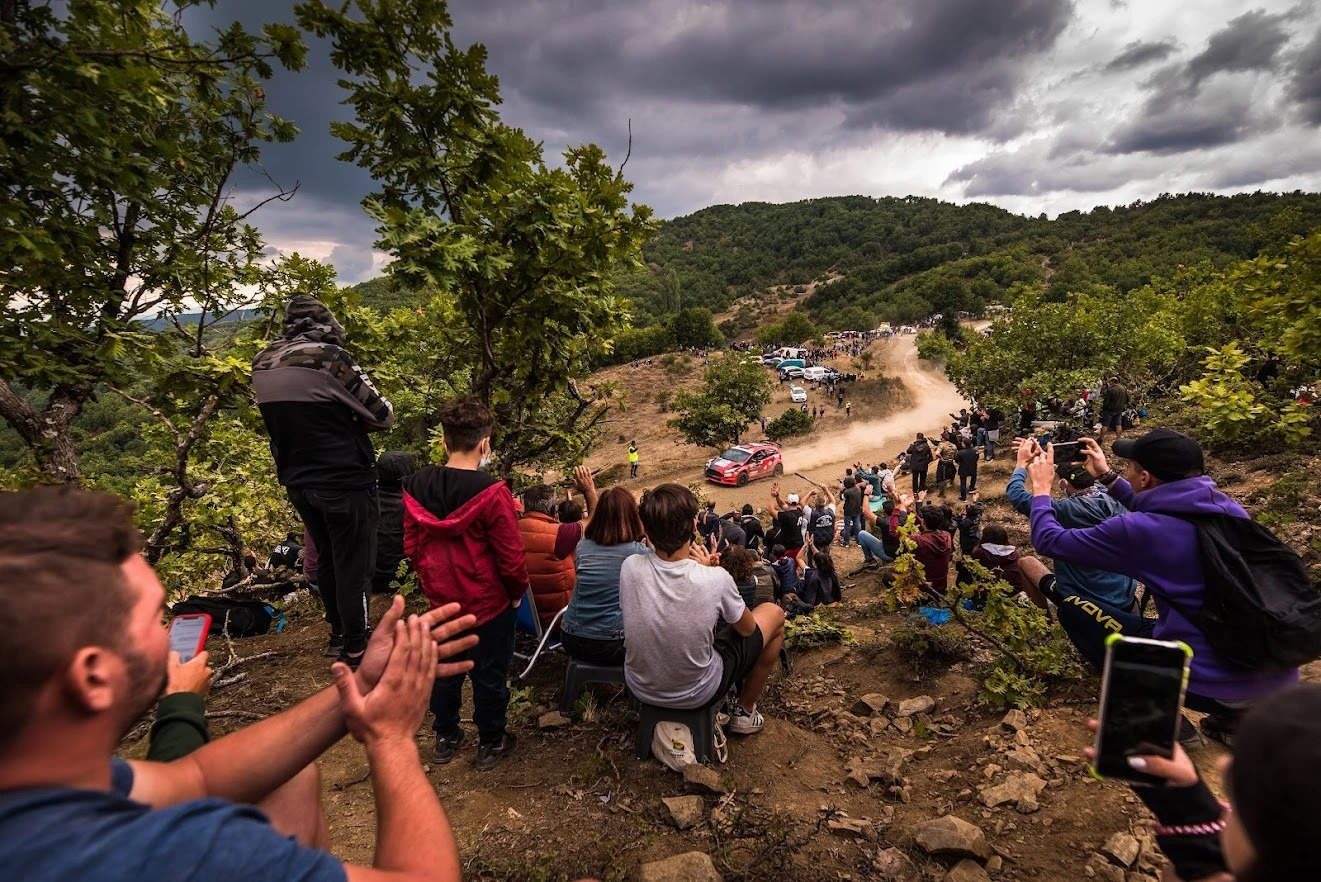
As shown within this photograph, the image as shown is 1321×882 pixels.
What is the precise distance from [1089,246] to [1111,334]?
328ft

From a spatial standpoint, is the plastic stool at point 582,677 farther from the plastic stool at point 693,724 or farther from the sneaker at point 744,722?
the sneaker at point 744,722

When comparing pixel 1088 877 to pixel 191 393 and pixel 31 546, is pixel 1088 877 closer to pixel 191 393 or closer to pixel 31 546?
pixel 31 546

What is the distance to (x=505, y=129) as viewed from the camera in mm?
3637

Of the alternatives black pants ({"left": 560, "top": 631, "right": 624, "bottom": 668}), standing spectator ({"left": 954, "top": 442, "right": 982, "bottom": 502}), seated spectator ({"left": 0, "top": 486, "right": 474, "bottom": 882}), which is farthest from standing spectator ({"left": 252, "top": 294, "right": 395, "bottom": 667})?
standing spectator ({"left": 954, "top": 442, "right": 982, "bottom": 502})

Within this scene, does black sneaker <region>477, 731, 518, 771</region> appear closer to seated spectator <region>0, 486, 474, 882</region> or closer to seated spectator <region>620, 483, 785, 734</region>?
seated spectator <region>620, 483, 785, 734</region>

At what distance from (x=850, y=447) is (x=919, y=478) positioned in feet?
44.6

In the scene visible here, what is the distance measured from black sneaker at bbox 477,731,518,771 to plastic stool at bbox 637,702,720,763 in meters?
0.89

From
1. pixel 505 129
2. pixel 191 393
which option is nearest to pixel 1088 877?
pixel 505 129

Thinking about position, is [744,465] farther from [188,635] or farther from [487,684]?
[188,635]

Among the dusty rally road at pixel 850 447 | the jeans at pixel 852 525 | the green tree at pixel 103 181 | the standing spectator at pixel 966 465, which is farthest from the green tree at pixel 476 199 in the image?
the dusty rally road at pixel 850 447

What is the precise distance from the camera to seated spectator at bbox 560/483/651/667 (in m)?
3.75

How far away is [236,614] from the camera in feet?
17.5

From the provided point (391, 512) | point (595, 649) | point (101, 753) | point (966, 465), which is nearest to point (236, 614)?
point (391, 512)

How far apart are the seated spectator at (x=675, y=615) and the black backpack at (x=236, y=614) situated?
404 centimetres
